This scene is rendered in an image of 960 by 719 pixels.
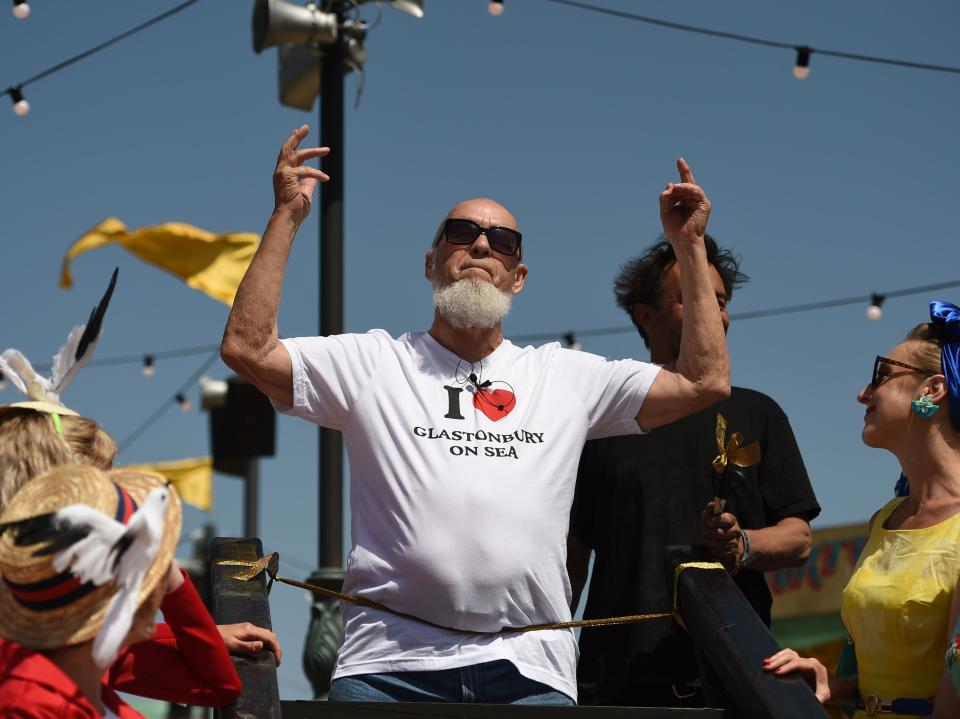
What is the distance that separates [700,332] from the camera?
3994mm

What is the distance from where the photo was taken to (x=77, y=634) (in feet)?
8.00

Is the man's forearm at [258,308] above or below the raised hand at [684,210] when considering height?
below

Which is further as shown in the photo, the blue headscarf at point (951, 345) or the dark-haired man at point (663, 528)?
the dark-haired man at point (663, 528)

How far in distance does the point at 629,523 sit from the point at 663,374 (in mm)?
516

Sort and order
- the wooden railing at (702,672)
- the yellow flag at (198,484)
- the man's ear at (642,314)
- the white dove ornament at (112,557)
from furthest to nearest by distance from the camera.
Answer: the yellow flag at (198,484) < the man's ear at (642,314) < the wooden railing at (702,672) < the white dove ornament at (112,557)

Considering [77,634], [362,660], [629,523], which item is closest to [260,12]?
[629,523]

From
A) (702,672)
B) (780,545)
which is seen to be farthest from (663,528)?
(702,672)

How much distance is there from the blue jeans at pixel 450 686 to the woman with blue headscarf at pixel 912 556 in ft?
2.04

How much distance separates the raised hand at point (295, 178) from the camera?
3.89 m

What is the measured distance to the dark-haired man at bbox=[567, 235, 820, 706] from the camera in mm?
4109

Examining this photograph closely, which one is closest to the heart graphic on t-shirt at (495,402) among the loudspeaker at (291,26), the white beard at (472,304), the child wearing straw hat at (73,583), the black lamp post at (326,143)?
the white beard at (472,304)

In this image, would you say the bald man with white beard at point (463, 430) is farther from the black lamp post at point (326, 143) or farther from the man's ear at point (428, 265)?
the black lamp post at point (326, 143)

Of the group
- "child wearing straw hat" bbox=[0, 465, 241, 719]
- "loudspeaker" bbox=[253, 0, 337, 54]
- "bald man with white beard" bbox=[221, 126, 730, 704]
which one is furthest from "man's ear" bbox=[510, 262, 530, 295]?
"loudspeaker" bbox=[253, 0, 337, 54]

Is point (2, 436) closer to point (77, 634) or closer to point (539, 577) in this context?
point (77, 634)
